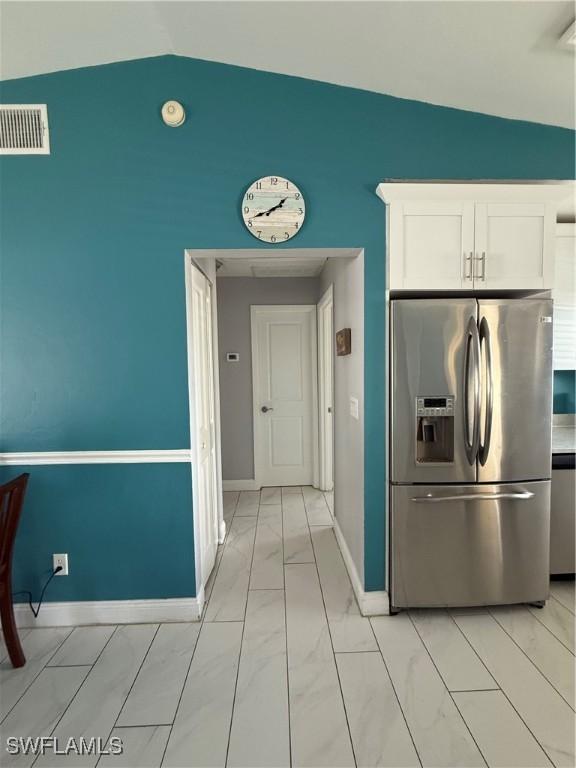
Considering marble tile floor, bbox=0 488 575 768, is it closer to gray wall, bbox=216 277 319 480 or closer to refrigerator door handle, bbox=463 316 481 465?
refrigerator door handle, bbox=463 316 481 465

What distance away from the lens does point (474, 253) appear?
6.64ft

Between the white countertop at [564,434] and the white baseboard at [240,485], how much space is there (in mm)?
2952

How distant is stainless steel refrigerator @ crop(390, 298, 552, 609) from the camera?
2029 millimetres

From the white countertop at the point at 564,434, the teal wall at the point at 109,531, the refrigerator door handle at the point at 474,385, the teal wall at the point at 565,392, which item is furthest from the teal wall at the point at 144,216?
the teal wall at the point at 565,392

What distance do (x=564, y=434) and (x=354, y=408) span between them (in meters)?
1.60

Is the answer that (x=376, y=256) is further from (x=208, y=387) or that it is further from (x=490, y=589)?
(x=490, y=589)

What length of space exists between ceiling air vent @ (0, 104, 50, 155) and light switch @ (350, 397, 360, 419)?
2.19 m

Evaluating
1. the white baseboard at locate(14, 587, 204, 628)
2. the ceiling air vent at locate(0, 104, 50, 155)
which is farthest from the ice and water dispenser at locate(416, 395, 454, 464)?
the ceiling air vent at locate(0, 104, 50, 155)

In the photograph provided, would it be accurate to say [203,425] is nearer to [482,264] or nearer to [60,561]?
[60,561]

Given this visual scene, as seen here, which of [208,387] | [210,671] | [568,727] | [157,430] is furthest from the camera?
[208,387]

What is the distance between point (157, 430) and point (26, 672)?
130 cm

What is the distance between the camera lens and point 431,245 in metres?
2.02

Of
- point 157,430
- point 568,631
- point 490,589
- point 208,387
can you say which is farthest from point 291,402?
point 568,631

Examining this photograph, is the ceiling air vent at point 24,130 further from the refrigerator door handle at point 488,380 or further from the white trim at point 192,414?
the refrigerator door handle at point 488,380
